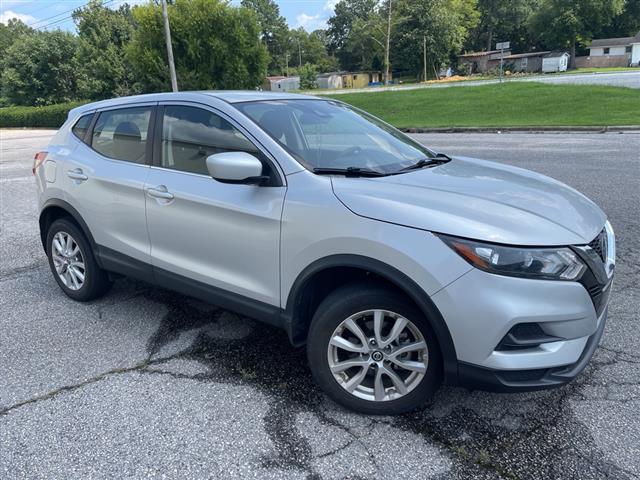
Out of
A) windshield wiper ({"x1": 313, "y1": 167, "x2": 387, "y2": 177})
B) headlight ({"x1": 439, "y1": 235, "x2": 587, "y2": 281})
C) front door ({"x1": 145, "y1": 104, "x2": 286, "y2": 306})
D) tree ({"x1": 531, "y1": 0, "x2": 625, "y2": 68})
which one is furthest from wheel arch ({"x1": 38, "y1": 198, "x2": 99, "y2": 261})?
tree ({"x1": 531, "y1": 0, "x2": 625, "y2": 68})

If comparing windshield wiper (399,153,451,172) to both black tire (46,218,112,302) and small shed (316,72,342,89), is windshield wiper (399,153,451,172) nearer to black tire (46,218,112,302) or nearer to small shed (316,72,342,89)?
black tire (46,218,112,302)

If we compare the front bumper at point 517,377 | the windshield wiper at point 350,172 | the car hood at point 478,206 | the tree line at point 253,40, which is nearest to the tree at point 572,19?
the tree line at point 253,40

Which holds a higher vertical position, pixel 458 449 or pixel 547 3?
pixel 547 3

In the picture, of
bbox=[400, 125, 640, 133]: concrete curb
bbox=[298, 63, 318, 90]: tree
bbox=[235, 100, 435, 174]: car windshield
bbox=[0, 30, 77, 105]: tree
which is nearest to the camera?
bbox=[235, 100, 435, 174]: car windshield

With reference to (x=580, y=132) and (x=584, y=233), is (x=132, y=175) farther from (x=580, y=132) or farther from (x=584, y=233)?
(x=580, y=132)

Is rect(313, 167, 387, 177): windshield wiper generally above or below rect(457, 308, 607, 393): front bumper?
above

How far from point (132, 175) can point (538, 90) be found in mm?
24925

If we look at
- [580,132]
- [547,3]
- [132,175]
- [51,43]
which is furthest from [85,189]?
[547,3]

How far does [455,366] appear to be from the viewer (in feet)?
7.80

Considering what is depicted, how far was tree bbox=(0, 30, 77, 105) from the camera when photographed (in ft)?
149

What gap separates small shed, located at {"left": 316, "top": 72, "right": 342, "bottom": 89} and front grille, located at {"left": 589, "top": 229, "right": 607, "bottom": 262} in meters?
84.4

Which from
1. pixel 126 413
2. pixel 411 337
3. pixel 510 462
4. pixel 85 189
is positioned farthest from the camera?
pixel 85 189

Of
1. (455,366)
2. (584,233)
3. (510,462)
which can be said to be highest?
(584,233)

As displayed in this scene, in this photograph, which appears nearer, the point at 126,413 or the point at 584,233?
the point at 584,233
